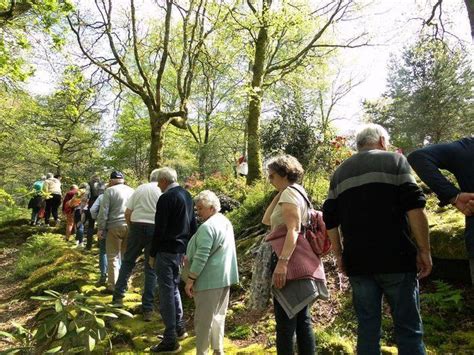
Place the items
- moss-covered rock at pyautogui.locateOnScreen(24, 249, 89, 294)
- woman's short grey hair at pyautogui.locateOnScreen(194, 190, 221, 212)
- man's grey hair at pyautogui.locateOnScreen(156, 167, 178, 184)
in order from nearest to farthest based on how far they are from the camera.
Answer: woman's short grey hair at pyautogui.locateOnScreen(194, 190, 221, 212) < man's grey hair at pyautogui.locateOnScreen(156, 167, 178, 184) < moss-covered rock at pyautogui.locateOnScreen(24, 249, 89, 294)

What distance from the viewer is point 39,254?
419 inches

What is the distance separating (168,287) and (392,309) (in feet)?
8.70

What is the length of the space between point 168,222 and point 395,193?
2.71 meters

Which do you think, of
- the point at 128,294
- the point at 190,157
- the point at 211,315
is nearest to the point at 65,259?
the point at 128,294

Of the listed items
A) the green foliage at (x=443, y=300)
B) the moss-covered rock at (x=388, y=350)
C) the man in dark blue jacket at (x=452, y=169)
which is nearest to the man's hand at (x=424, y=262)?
the man in dark blue jacket at (x=452, y=169)

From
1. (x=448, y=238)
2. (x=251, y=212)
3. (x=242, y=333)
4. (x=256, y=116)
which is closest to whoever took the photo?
(x=448, y=238)

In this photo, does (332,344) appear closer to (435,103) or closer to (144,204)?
(144,204)

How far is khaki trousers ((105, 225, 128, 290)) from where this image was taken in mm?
6695

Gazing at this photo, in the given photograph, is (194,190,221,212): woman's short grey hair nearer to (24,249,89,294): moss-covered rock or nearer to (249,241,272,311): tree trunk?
(249,241,272,311): tree trunk

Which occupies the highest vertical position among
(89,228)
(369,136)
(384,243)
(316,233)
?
(89,228)

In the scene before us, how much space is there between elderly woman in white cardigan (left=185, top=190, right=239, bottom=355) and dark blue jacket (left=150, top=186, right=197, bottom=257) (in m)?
0.68

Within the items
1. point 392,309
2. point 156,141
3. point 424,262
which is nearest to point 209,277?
point 392,309

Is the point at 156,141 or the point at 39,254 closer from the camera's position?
the point at 39,254

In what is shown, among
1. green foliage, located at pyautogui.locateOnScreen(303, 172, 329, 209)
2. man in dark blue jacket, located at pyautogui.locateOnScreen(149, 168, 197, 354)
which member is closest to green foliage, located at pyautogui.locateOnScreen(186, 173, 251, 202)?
green foliage, located at pyautogui.locateOnScreen(303, 172, 329, 209)
